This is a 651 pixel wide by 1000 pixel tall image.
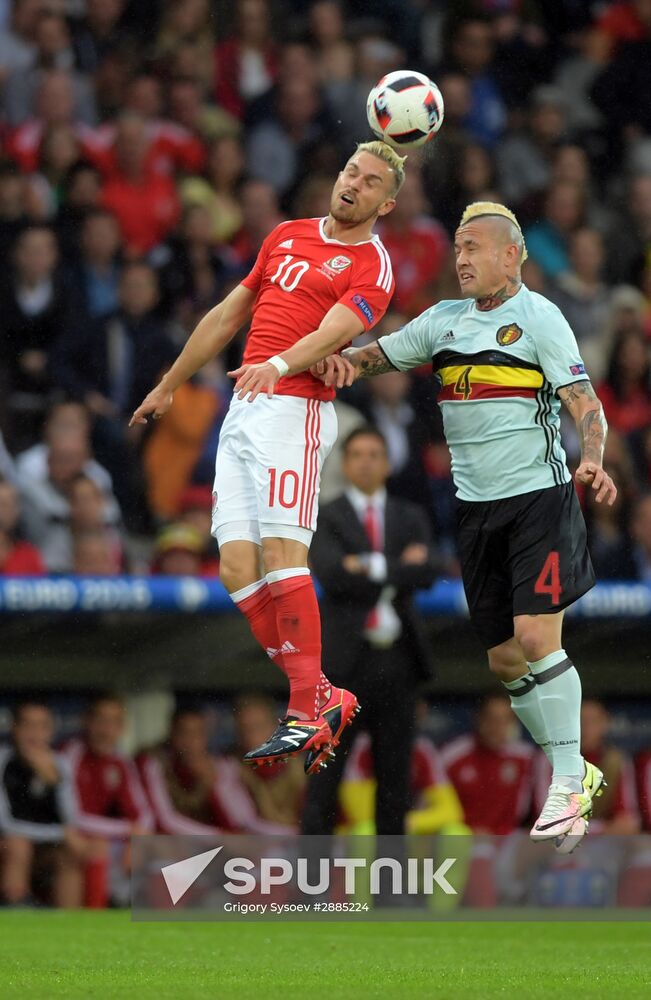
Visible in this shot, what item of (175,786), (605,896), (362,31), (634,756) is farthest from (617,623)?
(362,31)

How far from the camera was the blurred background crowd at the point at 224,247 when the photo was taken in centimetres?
1088

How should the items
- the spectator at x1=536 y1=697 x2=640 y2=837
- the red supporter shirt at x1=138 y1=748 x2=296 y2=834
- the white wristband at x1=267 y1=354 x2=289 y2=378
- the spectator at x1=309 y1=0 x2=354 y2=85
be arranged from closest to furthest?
the white wristband at x1=267 y1=354 x2=289 y2=378 → the red supporter shirt at x1=138 y1=748 x2=296 y2=834 → the spectator at x1=536 y1=697 x2=640 y2=837 → the spectator at x1=309 y1=0 x2=354 y2=85

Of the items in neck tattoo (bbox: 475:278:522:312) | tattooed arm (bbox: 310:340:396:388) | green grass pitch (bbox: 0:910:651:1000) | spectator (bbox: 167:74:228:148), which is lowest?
green grass pitch (bbox: 0:910:651:1000)

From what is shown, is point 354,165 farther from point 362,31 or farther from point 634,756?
point 362,31

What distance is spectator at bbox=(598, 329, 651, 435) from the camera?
13570mm

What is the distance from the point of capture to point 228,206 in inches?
554

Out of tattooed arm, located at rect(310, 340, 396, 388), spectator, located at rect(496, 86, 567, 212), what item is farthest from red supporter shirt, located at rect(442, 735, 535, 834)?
spectator, located at rect(496, 86, 567, 212)

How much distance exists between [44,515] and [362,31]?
628 cm

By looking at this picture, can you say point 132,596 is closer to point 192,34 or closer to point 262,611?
point 262,611

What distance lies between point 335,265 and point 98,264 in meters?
5.66

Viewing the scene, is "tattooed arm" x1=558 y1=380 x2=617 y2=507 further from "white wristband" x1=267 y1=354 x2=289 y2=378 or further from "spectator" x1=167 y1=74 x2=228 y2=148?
"spectator" x1=167 y1=74 x2=228 y2=148

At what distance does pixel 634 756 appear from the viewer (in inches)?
459

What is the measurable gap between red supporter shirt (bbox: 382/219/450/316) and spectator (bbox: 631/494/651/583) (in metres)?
2.65

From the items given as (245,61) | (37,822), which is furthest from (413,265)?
(37,822)
